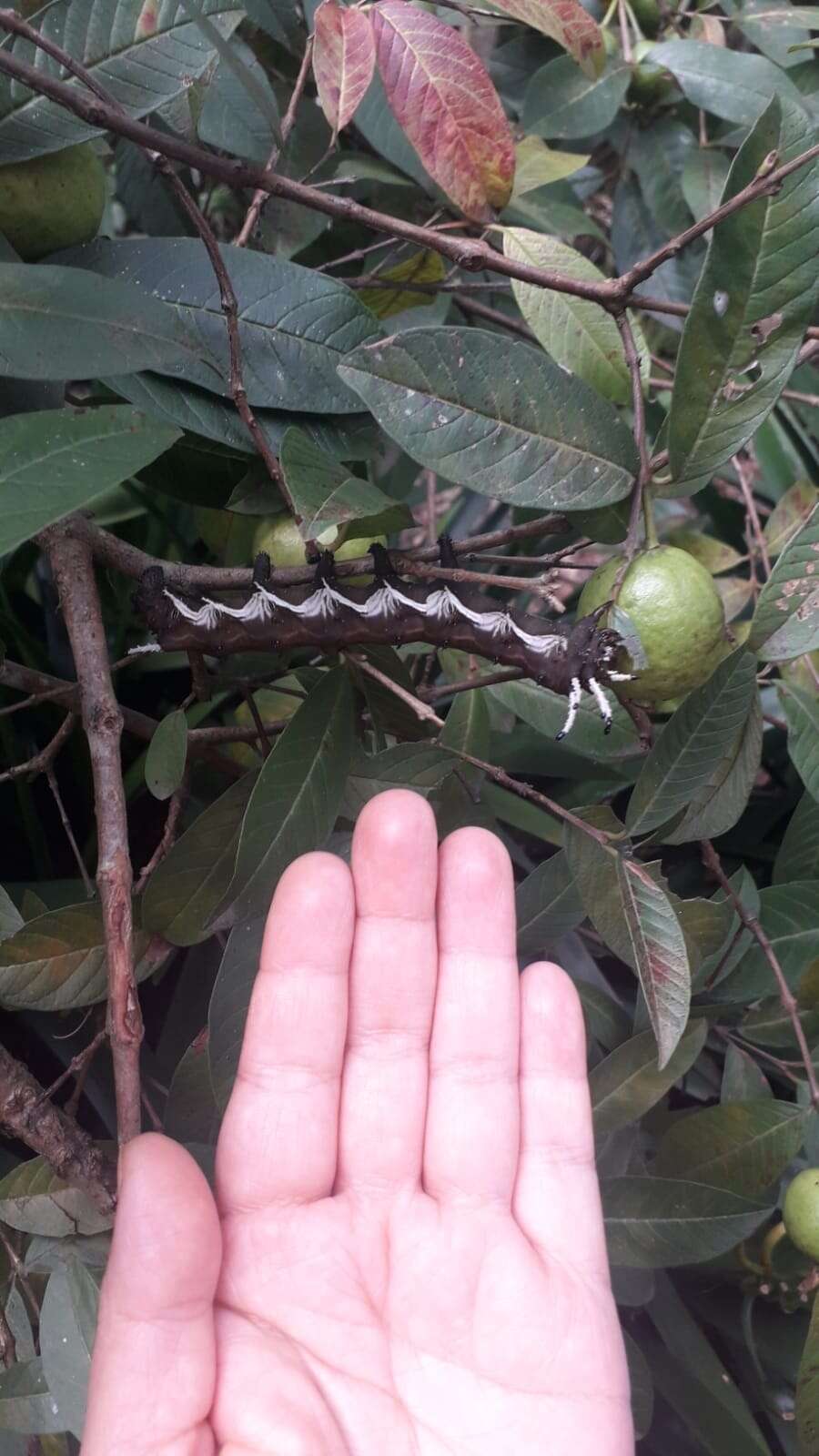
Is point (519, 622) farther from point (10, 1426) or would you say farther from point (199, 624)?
point (10, 1426)

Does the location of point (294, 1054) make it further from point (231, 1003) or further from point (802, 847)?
point (802, 847)

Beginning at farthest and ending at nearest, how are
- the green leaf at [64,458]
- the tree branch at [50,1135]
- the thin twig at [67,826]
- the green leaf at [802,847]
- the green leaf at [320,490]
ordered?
the green leaf at [802,847] → the thin twig at [67,826] → the tree branch at [50,1135] → the green leaf at [320,490] → the green leaf at [64,458]

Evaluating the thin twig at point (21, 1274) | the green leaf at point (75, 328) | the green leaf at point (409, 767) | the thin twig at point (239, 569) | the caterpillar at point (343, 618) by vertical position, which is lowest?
the thin twig at point (21, 1274)

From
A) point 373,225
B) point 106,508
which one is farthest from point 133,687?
point 373,225

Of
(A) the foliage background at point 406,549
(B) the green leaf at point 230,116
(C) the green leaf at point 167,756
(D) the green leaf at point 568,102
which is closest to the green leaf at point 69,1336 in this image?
(A) the foliage background at point 406,549

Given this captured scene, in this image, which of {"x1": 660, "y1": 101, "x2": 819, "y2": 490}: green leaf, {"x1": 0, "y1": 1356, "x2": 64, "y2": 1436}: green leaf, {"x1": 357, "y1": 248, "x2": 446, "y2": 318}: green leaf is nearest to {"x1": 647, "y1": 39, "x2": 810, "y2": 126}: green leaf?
{"x1": 357, "y1": 248, "x2": 446, "y2": 318}: green leaf

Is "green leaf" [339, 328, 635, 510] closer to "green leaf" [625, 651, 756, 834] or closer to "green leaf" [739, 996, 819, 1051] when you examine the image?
"green leaf" [625, 651, 756, 834]

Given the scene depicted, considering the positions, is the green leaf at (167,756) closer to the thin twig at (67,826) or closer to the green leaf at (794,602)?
the thin twig at (67,826)

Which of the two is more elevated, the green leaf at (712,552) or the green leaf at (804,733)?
the green leaf at (804,733)
